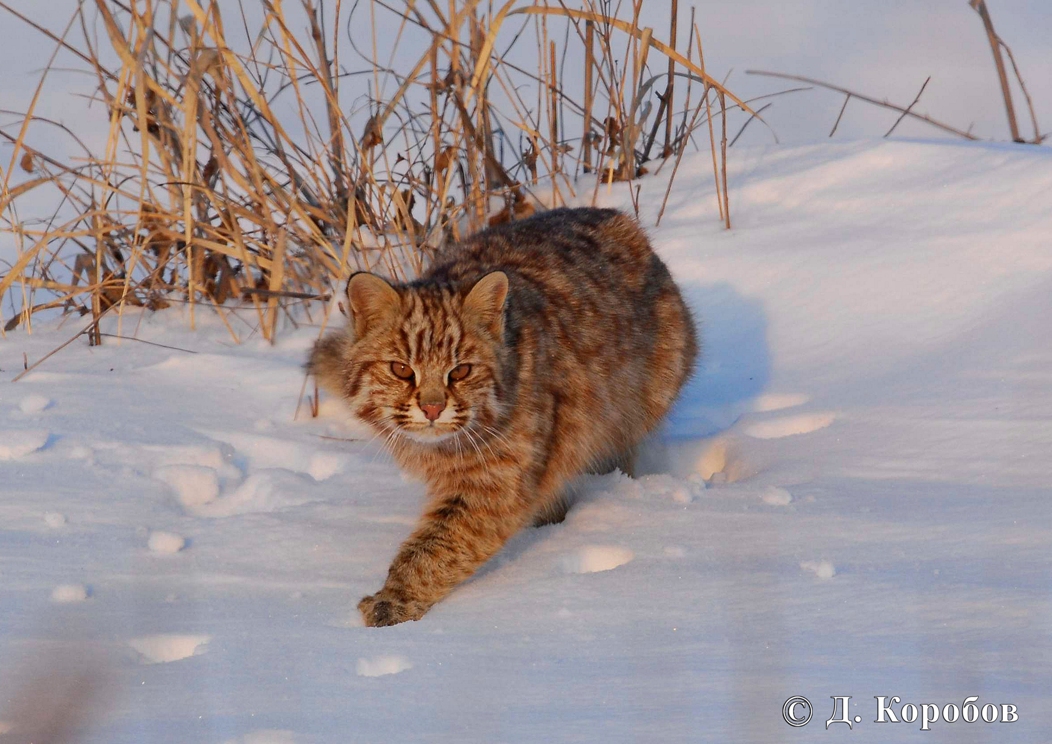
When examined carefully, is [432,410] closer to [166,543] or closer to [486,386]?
[486,386]

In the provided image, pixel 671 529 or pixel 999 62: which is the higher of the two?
pixel 999 62

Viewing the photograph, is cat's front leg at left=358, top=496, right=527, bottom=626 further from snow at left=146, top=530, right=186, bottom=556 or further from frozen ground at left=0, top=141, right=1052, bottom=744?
snow at left=146, top=530, right=186, bottom=556

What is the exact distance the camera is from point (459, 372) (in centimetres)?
297

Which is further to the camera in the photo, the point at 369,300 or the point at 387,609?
the point at 369,300

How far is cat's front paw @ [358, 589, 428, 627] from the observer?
2635 mm

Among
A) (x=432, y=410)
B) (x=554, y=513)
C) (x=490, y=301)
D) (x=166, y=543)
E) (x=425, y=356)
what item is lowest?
(x=554, y=513)

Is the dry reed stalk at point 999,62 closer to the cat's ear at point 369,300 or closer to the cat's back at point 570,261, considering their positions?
the cat's back at point 570,261

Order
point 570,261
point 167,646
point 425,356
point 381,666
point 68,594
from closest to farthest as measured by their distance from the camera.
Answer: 1. point 381,666
2. point 167,646
3. point 68,594
4. point 425,356
5. point 570,261

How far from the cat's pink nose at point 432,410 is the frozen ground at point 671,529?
0.46 metres

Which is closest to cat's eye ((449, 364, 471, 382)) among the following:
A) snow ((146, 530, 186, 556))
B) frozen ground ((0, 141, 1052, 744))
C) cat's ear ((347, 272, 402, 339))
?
cat's ear ((347, 272, 402, 339))

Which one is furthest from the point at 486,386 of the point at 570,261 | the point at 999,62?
the point at 999,62

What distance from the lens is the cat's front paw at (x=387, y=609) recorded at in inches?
104

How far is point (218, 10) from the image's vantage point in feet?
14.4

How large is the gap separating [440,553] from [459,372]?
494 mm
